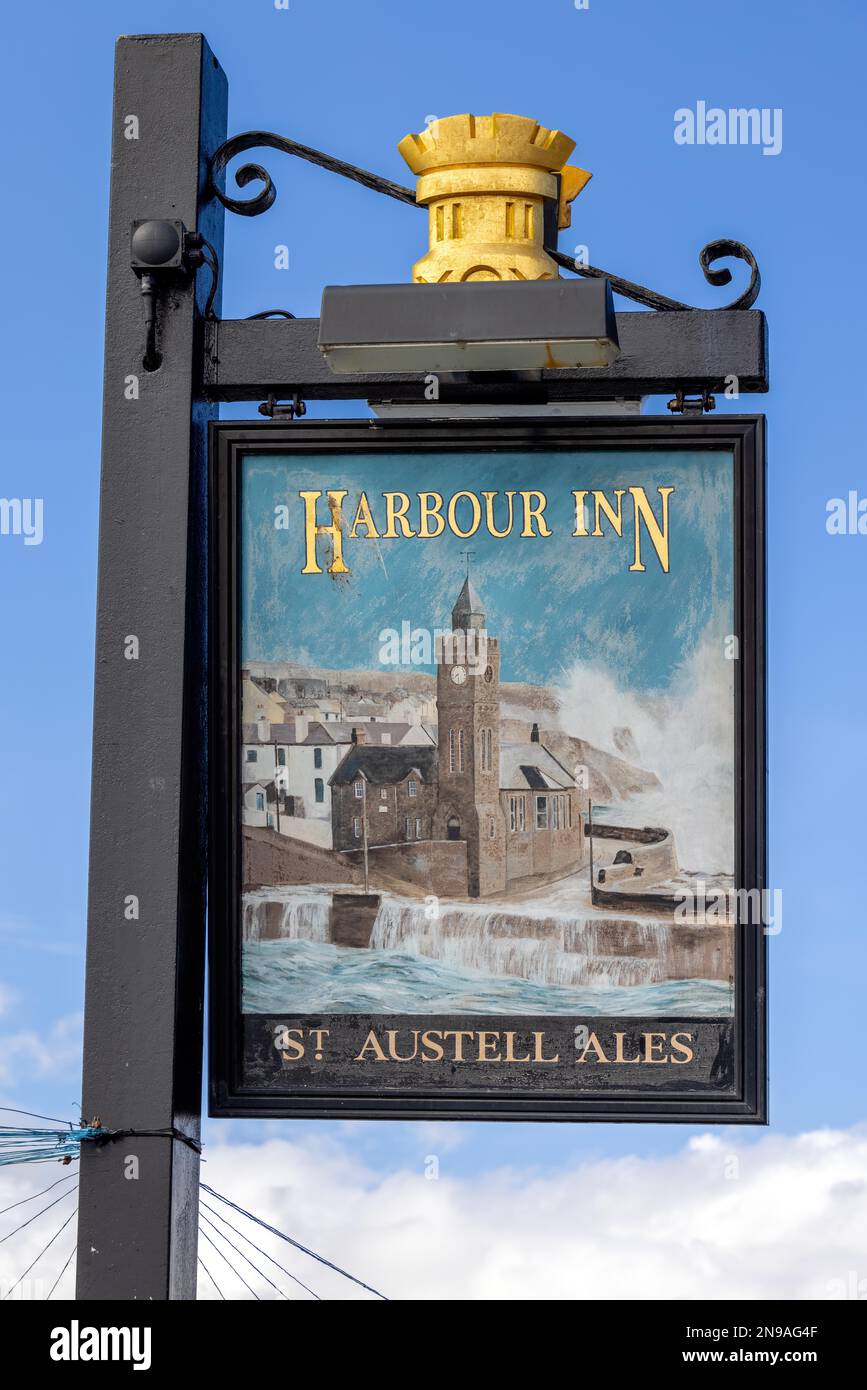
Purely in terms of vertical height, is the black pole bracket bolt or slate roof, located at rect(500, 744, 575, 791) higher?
the black pole bracket bolt

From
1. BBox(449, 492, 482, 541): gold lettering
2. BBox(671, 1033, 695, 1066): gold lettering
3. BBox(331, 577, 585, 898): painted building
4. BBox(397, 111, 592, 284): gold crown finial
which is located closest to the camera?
BBox(671, 1033, 695, 1066): gold lettering

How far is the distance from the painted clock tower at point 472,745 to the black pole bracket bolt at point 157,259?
1404 mm

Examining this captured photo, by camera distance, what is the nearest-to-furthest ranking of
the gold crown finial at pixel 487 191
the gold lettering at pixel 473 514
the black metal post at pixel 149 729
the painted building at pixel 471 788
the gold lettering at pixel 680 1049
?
the black metal post at pixel 149 729
the gold lettering at pixel 680 1049
the painted building at pixel 471 788
the gold lettering at pixel 473 514
the gold crown finial at pixel 487 191

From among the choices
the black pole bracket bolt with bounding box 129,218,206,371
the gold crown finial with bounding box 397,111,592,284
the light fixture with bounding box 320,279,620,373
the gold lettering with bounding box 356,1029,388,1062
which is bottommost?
the gold lettering with bounding box 356,1029,388,1062

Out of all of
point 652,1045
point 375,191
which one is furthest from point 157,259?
point 652,1045

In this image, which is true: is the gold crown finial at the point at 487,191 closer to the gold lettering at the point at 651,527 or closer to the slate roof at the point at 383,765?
the gold lettering at the point at 651,527

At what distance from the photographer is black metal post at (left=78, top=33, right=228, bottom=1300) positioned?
269 inches

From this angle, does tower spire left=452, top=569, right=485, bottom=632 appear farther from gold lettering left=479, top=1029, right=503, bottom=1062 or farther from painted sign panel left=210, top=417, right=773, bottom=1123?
gold lettering left=479, top=1029, right=503, bottom=1062

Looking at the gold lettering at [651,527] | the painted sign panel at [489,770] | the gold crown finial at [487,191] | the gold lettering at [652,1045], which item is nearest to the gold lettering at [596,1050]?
the painted sign panel at [489,770]

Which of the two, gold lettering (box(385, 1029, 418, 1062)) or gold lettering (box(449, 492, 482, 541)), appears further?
gold lettering (box(449, 492, 482, 541))

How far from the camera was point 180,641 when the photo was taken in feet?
23.3

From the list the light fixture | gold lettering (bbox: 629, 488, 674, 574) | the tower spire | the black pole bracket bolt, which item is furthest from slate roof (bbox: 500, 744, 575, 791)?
the black pole bracket bolt

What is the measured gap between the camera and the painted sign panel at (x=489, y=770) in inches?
276
